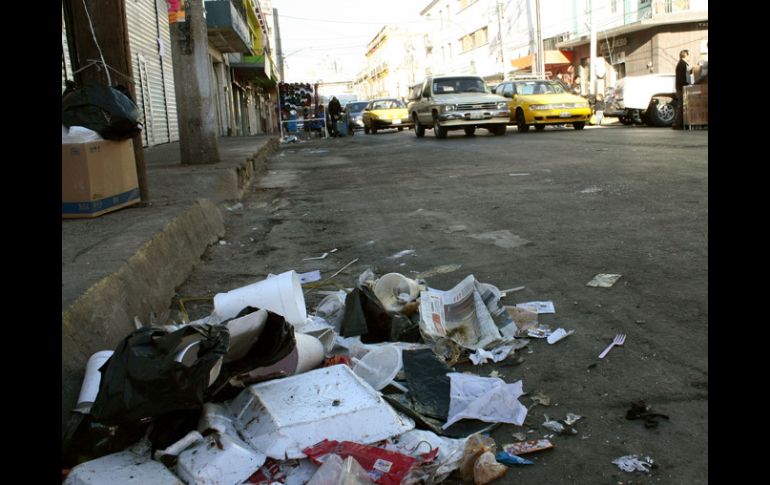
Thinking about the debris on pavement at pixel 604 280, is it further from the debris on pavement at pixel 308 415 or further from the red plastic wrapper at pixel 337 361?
the debris on pavement at pixel 308 415

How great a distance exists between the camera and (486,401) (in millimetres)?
2391

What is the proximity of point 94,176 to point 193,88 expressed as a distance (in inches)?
223

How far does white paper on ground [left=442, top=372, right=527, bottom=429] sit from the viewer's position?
2.35 meters

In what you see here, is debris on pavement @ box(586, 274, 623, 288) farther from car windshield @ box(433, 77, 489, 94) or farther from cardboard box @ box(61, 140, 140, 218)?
car windshield @ box(433, 77, 489, 94)

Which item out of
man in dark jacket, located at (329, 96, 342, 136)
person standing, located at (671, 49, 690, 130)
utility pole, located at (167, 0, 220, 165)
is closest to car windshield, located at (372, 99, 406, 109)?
man in dark jacket, located at (329, 96, 342, 136)

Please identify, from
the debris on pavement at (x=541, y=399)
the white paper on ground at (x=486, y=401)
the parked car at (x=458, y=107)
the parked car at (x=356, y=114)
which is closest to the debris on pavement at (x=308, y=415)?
the white paper on ground at (x=486, y=401)

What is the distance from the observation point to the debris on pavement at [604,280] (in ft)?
12.5

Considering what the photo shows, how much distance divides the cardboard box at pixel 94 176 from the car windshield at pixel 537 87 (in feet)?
58.6

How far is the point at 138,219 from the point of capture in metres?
4.69

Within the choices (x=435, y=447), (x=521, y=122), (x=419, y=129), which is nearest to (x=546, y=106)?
(x=521, y=122)

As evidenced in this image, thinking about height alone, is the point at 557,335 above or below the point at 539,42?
below

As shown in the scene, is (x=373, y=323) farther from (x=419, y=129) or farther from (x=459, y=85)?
(x=419, y=129)

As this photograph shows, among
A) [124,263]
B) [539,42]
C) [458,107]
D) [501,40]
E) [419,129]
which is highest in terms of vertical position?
[501,40]

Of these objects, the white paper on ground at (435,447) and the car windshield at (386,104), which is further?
the car windshield at (386,104)
